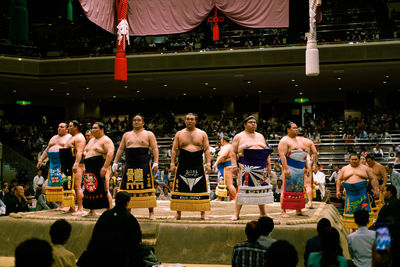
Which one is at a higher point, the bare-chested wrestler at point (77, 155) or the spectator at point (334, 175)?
the bare-chested wrestler at point (77, 155)

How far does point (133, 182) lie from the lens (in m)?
4.49

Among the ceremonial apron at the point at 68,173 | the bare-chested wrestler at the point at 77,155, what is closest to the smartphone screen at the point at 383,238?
the bare-chested wrestler at the point at 77,155

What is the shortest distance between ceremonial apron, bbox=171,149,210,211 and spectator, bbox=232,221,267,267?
6.46 ft

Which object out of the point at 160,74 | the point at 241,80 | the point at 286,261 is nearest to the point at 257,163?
the point at 286,261

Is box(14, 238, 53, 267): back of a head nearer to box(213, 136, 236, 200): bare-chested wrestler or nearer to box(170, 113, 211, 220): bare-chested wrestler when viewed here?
box(170, 113, 211, 220): bare-chested wrestler

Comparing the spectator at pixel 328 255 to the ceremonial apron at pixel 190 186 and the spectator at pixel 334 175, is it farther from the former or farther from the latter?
the spectator at pixel 334 175

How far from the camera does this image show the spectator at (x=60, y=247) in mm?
2348

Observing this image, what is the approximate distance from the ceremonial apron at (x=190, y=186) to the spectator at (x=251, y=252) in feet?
6.46

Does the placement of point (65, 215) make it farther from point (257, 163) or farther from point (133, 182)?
point (257, 163)

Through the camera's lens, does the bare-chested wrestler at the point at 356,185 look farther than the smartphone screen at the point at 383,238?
Yes

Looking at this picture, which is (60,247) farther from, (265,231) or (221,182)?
(221,182)

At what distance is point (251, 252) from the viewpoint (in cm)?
237

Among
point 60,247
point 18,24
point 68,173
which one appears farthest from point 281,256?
point 68,173

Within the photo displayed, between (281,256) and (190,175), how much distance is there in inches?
104
